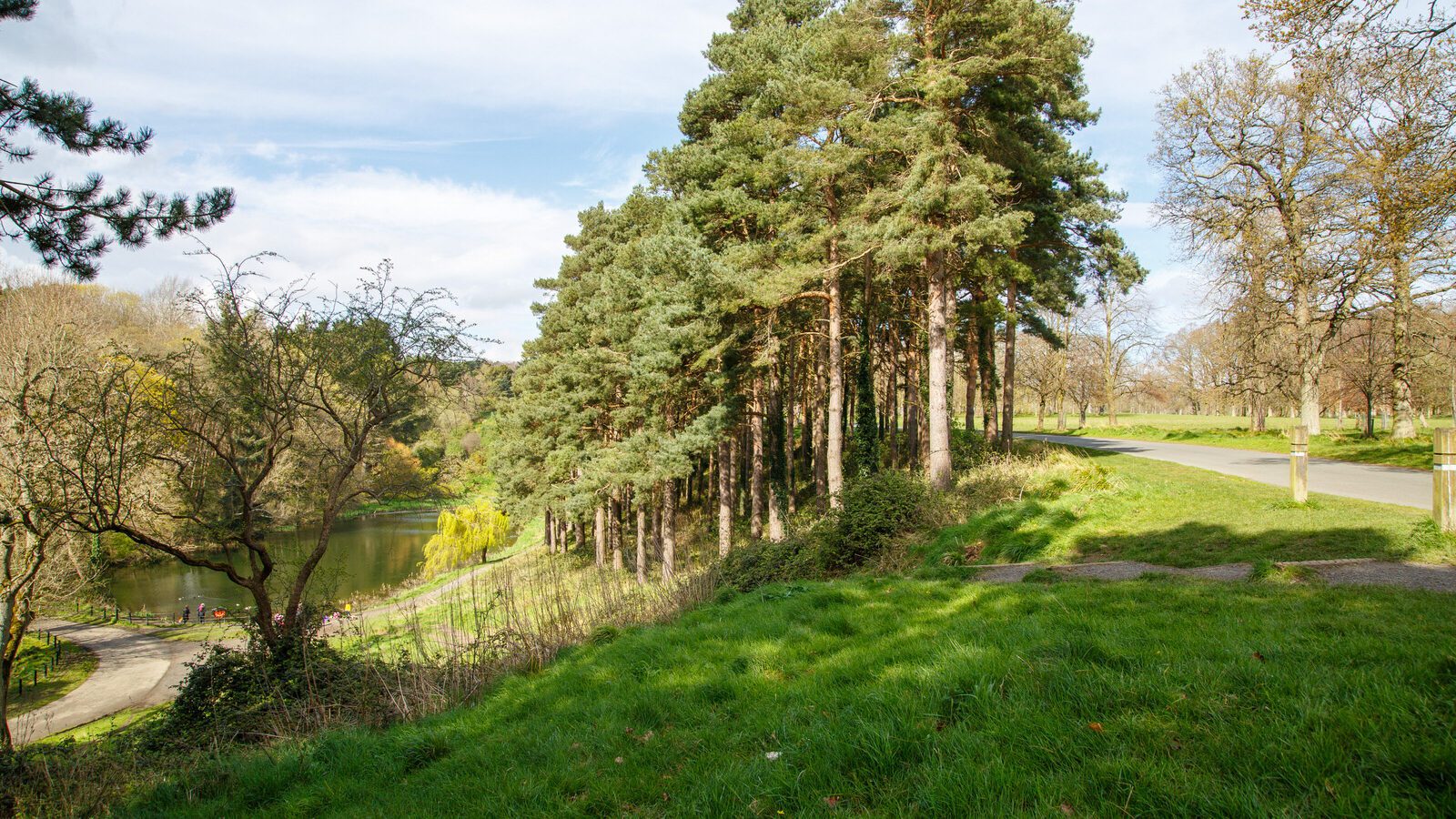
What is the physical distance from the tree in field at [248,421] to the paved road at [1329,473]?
1642 cm

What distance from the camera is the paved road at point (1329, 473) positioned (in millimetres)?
11445

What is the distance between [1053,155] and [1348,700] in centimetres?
1660

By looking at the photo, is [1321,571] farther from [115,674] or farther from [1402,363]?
[115,674]

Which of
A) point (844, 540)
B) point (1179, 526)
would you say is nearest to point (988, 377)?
point (844, 540)

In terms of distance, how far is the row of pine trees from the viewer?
540 inches

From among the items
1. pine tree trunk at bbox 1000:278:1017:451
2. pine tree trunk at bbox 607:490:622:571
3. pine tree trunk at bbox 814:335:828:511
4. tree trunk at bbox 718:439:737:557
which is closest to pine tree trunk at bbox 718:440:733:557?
tree trunk at bbox 718:439:737:557

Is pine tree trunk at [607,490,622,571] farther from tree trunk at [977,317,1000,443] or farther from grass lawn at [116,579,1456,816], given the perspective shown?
grass lawn at [116,579,1456,816]

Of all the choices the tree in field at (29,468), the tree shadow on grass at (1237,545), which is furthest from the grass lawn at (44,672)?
the tree shadow on grass at (1237,545)

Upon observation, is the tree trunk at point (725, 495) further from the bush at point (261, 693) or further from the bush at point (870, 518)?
the bush at point (261, 693)

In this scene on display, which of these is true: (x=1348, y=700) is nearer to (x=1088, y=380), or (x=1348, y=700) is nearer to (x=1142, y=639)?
(x=1142, y=639)

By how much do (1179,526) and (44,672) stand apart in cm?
3274

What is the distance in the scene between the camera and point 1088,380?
48750 mm

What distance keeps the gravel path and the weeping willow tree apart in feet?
111

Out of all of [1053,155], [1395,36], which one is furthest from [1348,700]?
[1053,155]
